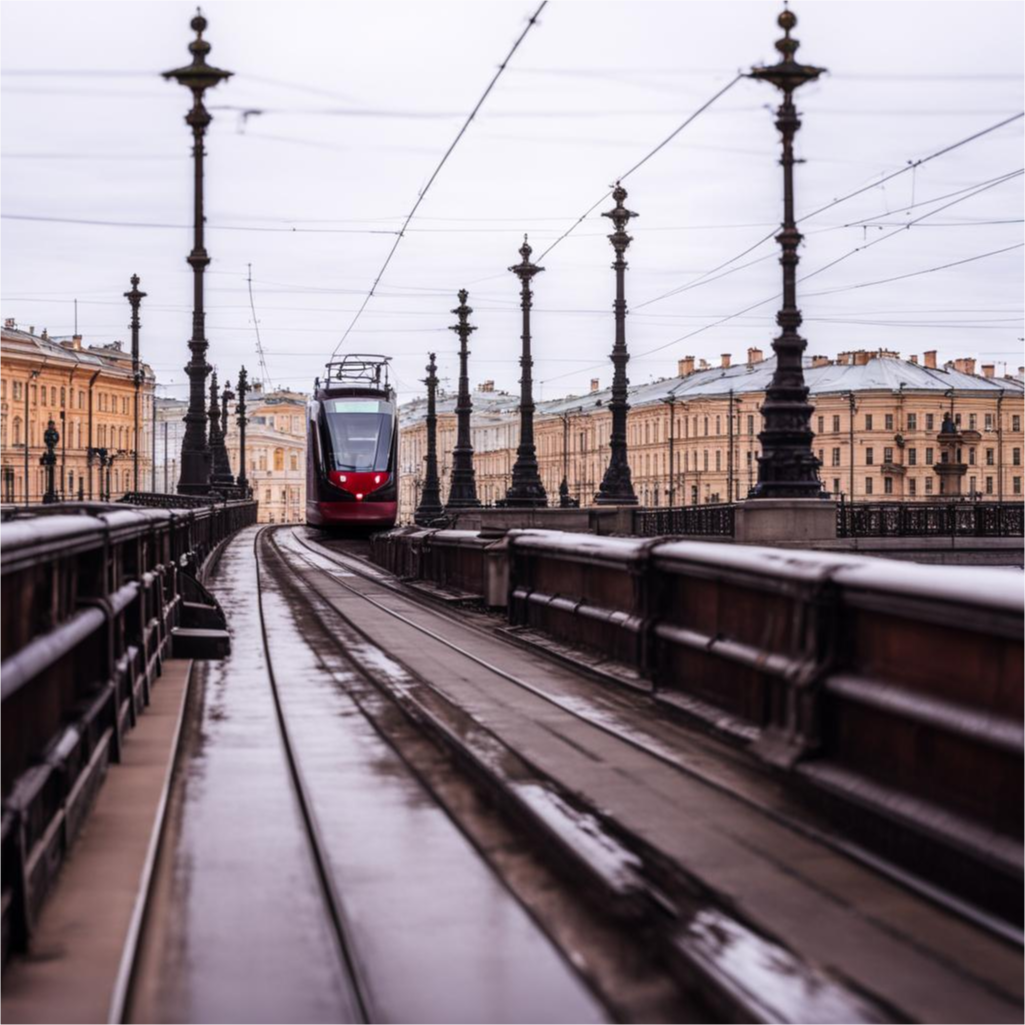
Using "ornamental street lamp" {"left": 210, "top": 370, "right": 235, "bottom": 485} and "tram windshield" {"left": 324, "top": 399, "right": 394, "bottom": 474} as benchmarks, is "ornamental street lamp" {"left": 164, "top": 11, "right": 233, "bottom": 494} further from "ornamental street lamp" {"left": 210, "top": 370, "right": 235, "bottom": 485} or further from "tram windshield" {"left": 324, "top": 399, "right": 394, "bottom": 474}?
"ornamental street lamp" {"left": 210, "top": 370, "right": 235, "bottom": 485}

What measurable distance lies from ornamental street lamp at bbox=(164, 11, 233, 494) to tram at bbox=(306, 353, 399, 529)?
1126cm

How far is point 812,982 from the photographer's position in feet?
15.9

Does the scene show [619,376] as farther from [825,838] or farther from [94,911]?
[94,911]

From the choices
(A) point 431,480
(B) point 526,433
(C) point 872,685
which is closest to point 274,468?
(A) point 431,480

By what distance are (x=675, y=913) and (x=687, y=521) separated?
35.8 m

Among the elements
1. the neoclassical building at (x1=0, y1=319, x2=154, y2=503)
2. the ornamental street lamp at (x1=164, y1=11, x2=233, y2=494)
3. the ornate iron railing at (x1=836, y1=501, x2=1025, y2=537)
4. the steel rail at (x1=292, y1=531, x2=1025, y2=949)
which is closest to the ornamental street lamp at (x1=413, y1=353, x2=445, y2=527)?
the ornate iron railing at (x1=836, y1=501, x2=1025, y2=537)

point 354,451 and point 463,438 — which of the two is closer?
point 354,451

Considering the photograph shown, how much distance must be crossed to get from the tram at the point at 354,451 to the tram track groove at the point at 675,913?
124 feet

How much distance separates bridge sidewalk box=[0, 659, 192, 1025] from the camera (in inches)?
190

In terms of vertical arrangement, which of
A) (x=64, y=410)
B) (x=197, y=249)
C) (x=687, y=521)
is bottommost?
(x=687, y=521)

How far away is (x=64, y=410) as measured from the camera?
10919 centimetres

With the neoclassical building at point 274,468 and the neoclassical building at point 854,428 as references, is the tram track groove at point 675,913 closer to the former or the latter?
the neoclassical building at point 854,428

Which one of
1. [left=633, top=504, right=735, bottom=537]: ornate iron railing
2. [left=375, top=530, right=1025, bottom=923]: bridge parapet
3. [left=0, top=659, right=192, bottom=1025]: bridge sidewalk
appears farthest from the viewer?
[left=633, top=504, right=735, bottom=537]: ornate iron railing

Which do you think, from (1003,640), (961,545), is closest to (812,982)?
(1003,640)
